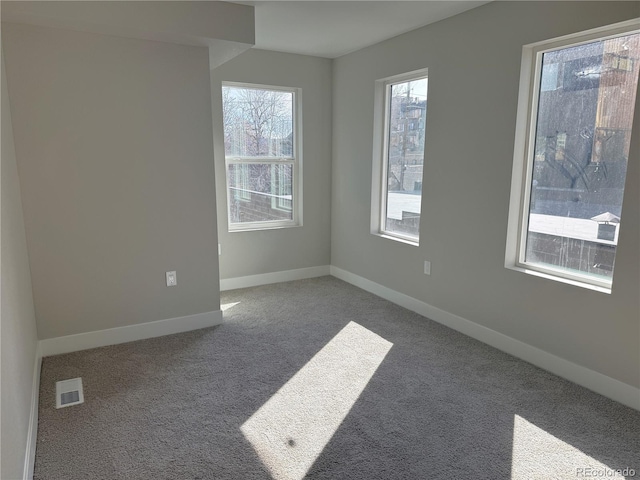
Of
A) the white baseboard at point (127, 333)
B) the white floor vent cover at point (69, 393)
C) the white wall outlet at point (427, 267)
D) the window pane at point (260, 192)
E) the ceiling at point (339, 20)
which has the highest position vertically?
the ceiling at point (339, 20)

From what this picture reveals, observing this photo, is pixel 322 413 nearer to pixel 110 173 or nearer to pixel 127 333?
pixel 127 333

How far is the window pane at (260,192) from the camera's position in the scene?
447cm

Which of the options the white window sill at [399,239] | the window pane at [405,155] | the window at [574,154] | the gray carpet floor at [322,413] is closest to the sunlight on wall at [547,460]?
the gray carpet floor at [322,413]

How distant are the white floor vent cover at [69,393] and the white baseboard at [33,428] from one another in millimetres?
A: 108

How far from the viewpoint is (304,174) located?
15.6 ft

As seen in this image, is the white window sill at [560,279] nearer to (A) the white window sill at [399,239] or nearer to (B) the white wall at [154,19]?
(A) the white window sill at [399,239]

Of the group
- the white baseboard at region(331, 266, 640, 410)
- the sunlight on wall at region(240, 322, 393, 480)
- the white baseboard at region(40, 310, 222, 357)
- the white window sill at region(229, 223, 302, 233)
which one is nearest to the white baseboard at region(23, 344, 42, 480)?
the white baseboard at region(40, 310, 222, 357)

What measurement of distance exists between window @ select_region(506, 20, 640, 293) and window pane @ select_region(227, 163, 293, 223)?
2530 millimetres

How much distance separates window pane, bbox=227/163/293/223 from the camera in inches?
176

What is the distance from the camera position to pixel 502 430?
219 cm

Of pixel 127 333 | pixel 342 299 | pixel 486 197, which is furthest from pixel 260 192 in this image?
pixel 486 197

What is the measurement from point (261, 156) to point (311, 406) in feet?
9.49

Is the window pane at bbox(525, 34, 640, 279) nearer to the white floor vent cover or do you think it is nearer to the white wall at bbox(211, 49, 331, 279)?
the white wall at bbox(211, 49, 331, 279)

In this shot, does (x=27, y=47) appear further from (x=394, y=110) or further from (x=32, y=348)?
(x=394, y=110)
